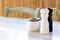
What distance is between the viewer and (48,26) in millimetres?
1246

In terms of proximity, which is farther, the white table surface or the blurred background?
the blurred background

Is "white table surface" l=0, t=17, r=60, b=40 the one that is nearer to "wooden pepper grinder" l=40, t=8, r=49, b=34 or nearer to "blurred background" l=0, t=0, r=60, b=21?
"wooden pepper grinder" l=40, t=8, r=49, b=34

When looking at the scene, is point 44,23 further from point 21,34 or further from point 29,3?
point 29,3

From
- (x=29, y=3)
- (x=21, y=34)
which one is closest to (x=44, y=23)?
(x=21, y=34)

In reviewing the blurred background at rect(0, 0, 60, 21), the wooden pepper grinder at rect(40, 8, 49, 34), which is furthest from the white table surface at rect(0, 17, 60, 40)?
the blurred background at rect(0, 0, 60, 21)

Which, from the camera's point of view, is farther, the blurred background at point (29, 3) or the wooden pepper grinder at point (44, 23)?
the blurred background at point (29, 3)

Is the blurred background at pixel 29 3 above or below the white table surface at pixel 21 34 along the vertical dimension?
above

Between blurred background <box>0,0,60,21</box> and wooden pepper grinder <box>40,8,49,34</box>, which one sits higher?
blurred background <box>0,0,60,21</box>

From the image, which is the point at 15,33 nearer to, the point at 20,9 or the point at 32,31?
the point at 32,31

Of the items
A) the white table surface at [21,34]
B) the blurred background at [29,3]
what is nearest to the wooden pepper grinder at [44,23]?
the white table surface at [21,34]

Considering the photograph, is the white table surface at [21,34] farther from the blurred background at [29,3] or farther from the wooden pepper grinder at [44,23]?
the blurred background at [29,3]

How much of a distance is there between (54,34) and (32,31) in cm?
19

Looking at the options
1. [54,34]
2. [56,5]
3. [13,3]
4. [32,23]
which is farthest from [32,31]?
[13,3]

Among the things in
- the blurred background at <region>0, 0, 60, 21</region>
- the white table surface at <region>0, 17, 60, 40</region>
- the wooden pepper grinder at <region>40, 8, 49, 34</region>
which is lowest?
the white table surface at <region>0, 17, 60, 40</region>
